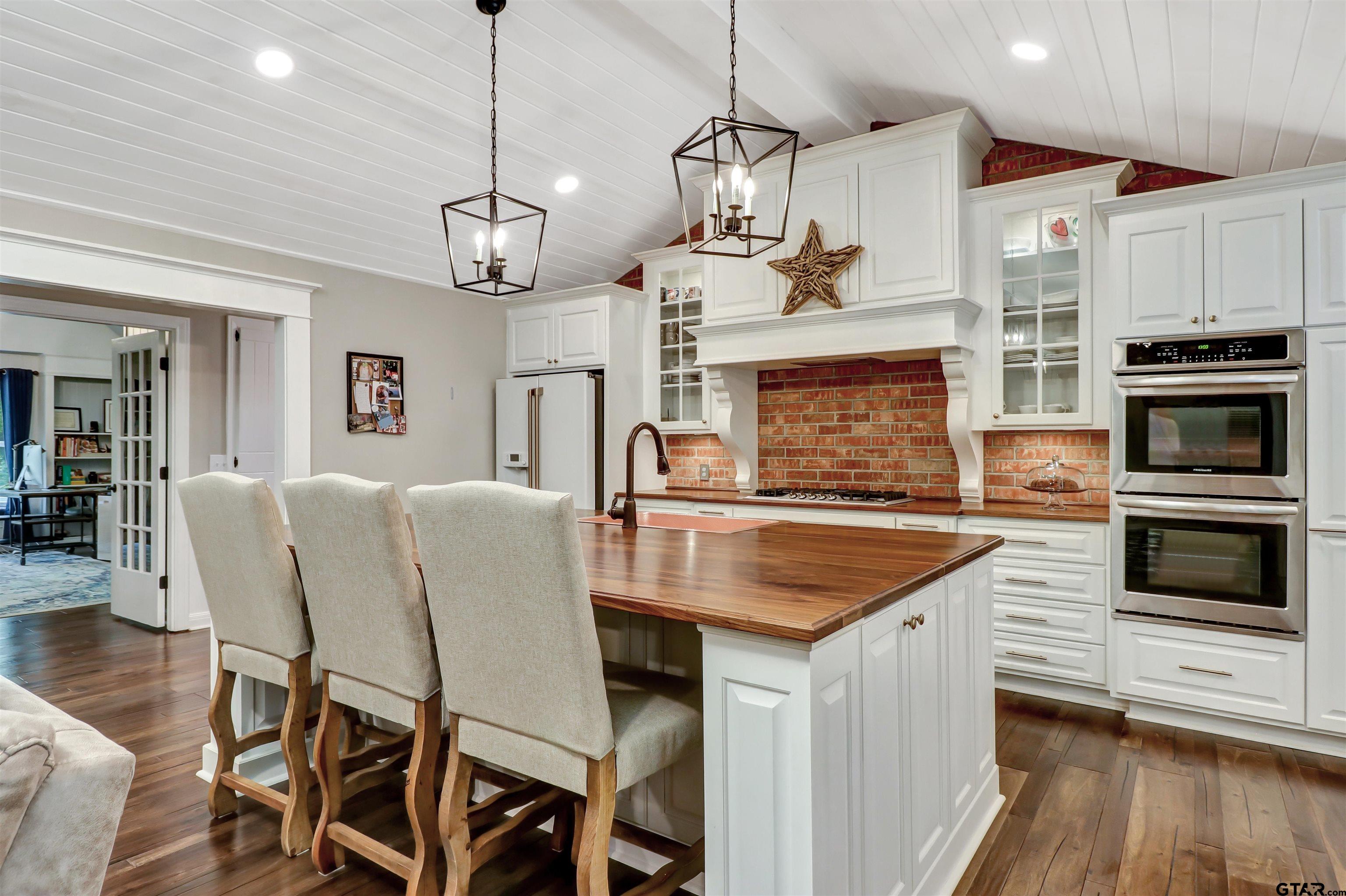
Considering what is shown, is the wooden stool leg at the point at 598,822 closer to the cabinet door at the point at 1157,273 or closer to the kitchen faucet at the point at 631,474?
the kitchen faucet at the point at 631,474

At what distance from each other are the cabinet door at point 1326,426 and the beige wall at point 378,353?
15.3 feet

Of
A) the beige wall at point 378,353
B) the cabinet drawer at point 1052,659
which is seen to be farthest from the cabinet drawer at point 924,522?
the beige wall at point 378,353

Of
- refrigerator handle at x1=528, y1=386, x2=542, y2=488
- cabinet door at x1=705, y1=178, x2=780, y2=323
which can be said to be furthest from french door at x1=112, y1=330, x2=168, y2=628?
cabinet door at x1=705, y1=178, x2=780, y2=323

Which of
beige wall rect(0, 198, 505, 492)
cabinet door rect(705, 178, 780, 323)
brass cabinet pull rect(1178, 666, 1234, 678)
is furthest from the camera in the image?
beige wall rect(0, 198, 505, 492)

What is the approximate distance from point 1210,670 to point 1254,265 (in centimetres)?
159

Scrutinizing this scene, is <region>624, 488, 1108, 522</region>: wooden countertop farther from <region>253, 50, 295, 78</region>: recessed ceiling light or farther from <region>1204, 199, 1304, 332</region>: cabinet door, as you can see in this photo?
<region>253, 50, 295, 78</region>: recessed ceiling light

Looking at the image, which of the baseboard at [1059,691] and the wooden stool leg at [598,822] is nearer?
the wooden stool leg at [598,822]

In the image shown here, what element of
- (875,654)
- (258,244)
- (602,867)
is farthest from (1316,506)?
(258,244)

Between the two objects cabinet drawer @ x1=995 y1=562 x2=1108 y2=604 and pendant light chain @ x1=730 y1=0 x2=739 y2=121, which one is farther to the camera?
cabinet drawer @ x1=995 y1=562 x2=1108 y2=604

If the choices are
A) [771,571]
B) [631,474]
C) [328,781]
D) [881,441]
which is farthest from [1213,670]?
[328,781]

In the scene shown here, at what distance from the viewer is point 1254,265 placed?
2842mm

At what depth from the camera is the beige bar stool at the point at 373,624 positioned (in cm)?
174

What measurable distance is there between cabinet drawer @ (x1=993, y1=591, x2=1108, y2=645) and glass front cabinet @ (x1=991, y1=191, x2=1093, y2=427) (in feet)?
2.80

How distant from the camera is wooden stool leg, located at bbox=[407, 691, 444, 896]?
5.84 feet
